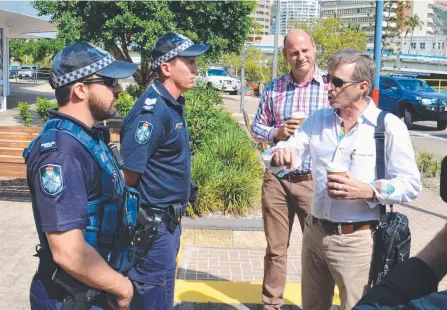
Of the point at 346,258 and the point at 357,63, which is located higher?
the point at 357,63

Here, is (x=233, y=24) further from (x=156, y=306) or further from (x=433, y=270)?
(x=433, y=270)

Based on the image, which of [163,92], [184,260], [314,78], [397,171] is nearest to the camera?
[397,171]

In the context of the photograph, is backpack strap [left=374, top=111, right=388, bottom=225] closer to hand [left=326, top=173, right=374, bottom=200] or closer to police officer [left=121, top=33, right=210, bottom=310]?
hand [left=326, top=173, right=374, bottom=200]

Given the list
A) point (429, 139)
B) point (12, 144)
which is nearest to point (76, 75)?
point (12, 144)

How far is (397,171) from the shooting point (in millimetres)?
2771

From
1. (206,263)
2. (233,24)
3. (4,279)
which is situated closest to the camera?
(4,279)

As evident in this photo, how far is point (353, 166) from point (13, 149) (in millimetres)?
5668

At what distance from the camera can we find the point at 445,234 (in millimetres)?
1897

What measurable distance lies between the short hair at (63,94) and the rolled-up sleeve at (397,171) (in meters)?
1.55

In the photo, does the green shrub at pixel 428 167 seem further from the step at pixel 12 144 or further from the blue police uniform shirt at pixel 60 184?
the blue police uniform shirt at pixel 60 184

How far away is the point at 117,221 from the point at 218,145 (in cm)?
584

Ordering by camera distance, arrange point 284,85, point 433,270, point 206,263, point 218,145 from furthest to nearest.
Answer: point 218,145
point 206,263
point 284,85
point 433,270

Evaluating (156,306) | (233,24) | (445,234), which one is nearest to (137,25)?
(233,24)

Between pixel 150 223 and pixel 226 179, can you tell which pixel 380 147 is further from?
pixel 226 179
